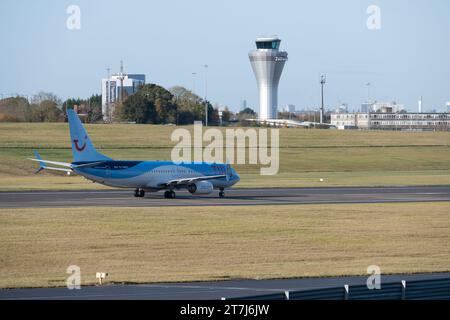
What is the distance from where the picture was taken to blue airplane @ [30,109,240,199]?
233 feet

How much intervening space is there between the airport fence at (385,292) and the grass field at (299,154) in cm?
6201

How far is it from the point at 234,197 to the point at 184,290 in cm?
4481

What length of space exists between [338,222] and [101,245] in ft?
56.6

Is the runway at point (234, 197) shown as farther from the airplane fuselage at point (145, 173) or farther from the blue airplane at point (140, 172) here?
the airplane fuselage at point (145, 173)

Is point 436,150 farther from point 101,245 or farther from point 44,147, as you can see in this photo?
point 101,245

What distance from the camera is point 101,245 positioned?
43.4 metres

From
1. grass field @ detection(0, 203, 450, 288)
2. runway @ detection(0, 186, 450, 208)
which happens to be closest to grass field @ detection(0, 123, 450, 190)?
runway @ detection(0, 186, 450, 208)

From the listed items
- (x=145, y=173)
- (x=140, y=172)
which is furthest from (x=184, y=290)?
(x=145, y=173)

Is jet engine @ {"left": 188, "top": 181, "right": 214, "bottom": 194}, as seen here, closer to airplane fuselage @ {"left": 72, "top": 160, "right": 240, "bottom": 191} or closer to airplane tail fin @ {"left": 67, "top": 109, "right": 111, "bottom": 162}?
airplane fuselage @ {"left": 72, "top": 160, "right": 240, "bottom": 191}

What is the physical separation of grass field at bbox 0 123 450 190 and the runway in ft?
29.1

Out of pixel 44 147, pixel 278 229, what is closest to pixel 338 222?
pixel 278 229

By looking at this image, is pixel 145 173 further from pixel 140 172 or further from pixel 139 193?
pixel 139 193

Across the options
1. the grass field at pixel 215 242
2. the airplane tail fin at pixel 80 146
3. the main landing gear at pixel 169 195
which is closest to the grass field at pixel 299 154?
the main landing gear at pixel 169 195

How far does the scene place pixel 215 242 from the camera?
44844mm
